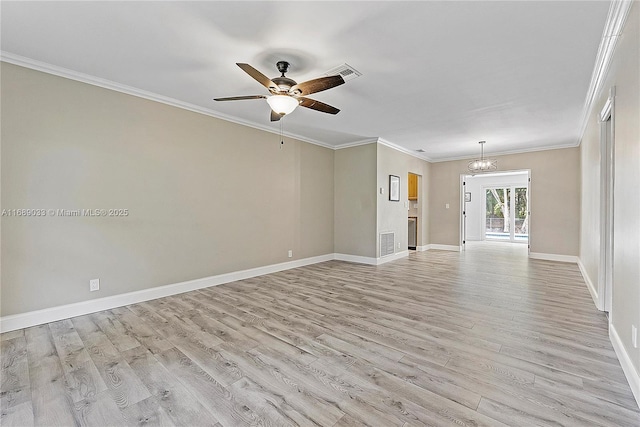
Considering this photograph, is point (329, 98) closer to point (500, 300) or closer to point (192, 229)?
point (192, 229)

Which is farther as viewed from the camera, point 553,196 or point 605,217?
point 553,196

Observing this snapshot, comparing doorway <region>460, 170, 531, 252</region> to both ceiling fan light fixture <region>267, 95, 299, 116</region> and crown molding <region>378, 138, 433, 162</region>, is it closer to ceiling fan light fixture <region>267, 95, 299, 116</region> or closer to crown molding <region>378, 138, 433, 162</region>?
crown molding <region>378, 138, 433, 162</region>

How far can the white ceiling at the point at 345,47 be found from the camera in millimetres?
2133

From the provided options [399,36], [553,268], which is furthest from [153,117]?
[553,268]

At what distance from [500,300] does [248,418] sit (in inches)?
132

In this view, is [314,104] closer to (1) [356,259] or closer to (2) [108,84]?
(2) [108,84]

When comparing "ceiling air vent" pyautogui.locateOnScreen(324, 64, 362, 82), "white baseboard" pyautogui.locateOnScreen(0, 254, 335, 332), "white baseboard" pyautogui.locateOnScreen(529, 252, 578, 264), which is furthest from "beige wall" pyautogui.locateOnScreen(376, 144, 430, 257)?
"ceiling air vent" pyautogui.locateOnScreen(324, 64, 362, 82)

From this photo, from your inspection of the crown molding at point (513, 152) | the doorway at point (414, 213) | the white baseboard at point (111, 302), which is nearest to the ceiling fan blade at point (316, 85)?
the white baseboard at point (111, 302)

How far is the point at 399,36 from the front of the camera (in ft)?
7.93

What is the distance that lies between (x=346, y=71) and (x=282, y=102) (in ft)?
2.50

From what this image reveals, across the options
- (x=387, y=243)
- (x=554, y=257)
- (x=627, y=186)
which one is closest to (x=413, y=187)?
(x=387, y=243)

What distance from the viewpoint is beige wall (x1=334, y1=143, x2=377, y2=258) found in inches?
237

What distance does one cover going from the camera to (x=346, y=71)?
302 centimetres

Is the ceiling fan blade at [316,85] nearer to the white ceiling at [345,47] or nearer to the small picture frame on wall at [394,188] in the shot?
the white ceiling at [345,47]
